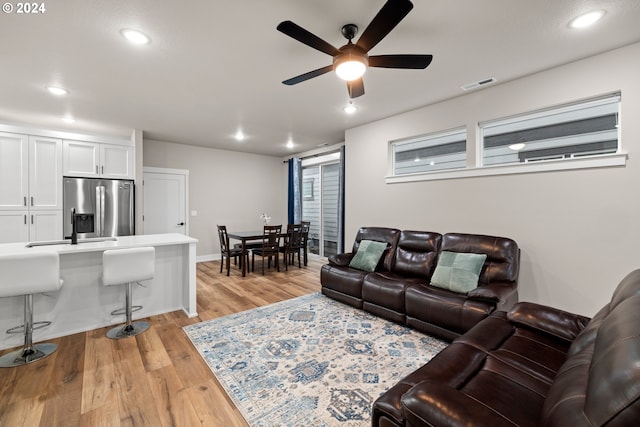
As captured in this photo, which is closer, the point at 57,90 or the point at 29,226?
the point at 57,90

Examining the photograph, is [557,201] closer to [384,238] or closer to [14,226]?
[384,238]

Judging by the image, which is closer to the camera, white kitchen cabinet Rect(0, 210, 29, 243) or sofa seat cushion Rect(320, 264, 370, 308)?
sofa seat cushion Rect(320, 264, 370, 308)

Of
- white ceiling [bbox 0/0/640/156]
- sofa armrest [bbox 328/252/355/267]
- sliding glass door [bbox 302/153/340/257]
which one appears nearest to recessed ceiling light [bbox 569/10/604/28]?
white ceiling [bbox 0/0/640/156]

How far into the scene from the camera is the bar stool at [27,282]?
2.23m

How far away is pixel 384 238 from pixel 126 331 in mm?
3314

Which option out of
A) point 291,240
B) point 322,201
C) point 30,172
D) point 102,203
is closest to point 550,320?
point 291,240

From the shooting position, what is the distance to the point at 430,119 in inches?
156

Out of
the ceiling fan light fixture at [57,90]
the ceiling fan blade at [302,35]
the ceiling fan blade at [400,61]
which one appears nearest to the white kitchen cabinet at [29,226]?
the ceiling fan light fixture at [57,90]

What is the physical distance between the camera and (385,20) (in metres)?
1.77

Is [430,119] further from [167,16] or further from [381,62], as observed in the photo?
[167,16]

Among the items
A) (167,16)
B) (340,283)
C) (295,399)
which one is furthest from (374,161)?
(295,399)

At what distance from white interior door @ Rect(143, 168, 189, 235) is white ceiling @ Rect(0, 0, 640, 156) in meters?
1.84

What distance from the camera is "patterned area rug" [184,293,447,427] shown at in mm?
1859

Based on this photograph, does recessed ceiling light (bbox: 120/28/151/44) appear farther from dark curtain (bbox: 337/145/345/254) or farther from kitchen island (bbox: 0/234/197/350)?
dark curtain (bbox: 337/145/345/254)
